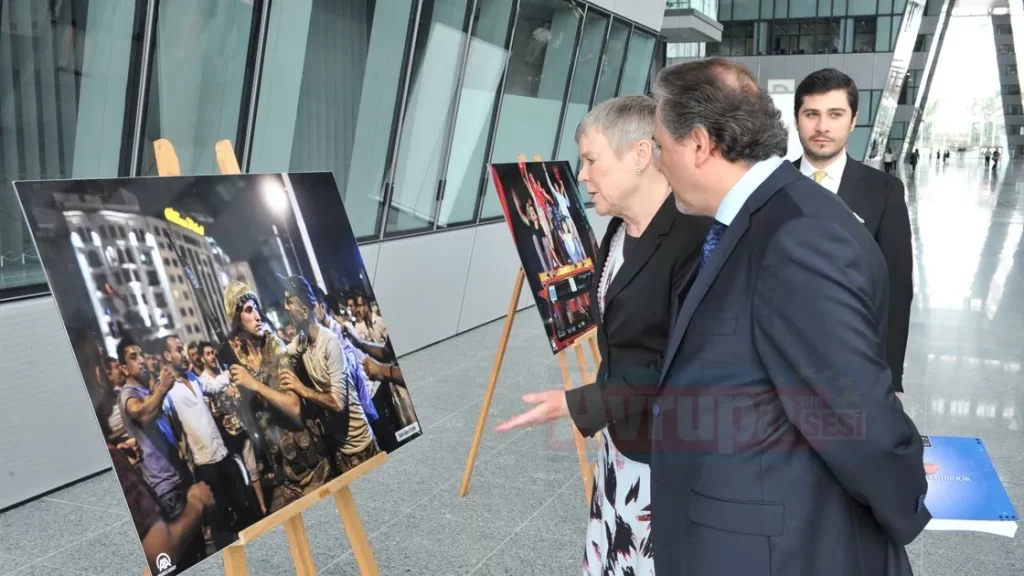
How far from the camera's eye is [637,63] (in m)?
13.9

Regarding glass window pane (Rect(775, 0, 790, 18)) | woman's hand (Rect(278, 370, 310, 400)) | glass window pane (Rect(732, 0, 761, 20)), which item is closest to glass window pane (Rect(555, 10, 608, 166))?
woman's hand (Rect(278, 370, 310, 400))

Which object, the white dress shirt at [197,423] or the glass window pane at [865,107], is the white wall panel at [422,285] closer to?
the white dress shirt at [197,423]

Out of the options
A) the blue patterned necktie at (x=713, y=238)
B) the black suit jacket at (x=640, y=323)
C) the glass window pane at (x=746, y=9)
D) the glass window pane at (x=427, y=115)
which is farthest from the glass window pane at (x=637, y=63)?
the glass window pane at (x=746, y=9)

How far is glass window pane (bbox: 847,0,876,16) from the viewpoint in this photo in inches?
1479

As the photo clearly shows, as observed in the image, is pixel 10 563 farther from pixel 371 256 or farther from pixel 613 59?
pixel 613 59

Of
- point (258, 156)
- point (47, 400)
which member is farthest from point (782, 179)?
point (258, 156)

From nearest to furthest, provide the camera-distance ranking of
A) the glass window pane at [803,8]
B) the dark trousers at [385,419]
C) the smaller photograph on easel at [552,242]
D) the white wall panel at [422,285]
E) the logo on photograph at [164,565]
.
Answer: the logo on photograph at [164,565] → the dark trousers at [385,419] → the smaller photograph on easel at [552,242] → the white wall panel at [422,285] → the glass window pane at [803,8]

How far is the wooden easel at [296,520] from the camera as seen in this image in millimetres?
2295

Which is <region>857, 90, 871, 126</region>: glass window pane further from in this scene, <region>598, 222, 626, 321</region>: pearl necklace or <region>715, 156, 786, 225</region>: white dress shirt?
<region>715, 156, 786, 225</region>: white dress shirt

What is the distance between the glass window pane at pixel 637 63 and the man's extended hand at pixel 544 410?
11.5 metres

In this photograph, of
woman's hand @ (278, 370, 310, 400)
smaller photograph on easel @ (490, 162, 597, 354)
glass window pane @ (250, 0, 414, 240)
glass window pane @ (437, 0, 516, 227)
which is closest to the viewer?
woman's hand @ (278, 370, 310, 400)

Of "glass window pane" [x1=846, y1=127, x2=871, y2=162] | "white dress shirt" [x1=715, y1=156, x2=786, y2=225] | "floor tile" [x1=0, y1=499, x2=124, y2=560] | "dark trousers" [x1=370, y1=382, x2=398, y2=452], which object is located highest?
"white dress shirt" [x1=715, y1=156, x2=786, y2=225]

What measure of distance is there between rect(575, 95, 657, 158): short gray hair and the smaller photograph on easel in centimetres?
154

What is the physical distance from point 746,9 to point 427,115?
36.1 meters
